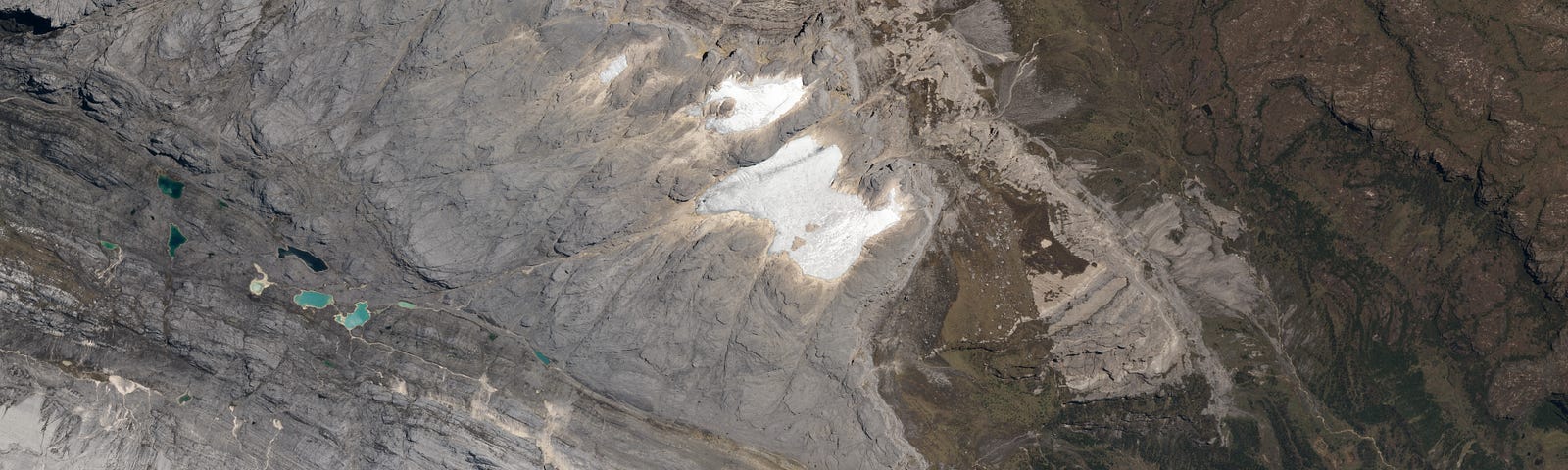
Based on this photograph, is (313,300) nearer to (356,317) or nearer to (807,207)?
(356,317)

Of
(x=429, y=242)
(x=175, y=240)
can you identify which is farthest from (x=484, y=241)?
(x=175, y=240)

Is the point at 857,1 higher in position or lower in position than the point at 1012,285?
higher

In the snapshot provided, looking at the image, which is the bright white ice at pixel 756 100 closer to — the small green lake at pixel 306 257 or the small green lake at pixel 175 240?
the small green lake at pixel 306 257

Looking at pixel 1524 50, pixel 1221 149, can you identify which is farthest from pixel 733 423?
pixel 1524 50

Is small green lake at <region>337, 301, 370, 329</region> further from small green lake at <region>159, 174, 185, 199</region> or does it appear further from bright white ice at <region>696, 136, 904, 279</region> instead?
bright white ice at <region>696, 136, 904, 279</region>

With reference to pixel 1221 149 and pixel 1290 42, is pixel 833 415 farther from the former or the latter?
pixel 1290 42
